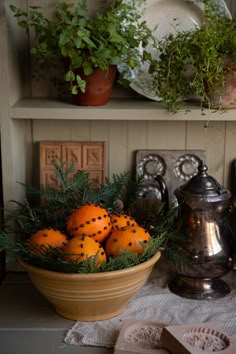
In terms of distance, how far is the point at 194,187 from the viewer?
1117 mm

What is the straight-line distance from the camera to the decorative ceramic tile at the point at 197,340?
0.90 metres

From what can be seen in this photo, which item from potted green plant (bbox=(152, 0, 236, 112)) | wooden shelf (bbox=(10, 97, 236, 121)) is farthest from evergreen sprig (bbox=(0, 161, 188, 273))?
potted green plant (bbox=(152, 0, 236, 112))

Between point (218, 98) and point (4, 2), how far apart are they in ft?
1.56

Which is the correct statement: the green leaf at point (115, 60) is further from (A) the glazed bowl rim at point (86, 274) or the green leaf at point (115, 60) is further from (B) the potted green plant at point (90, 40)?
(A) the glazed bowl rim at point (86, 274)

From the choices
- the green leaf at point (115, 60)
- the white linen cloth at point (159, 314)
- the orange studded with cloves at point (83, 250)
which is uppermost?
the green leaf at point (115, 60)

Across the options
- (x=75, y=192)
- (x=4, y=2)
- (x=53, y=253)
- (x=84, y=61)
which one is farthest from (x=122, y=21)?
(x=53, y=253)

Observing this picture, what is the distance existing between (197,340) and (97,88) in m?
0.54

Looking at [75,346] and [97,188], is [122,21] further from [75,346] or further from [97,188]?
[75,346]

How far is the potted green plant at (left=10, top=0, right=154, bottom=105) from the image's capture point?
1114mm

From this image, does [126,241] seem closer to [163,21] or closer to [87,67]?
[87,67]

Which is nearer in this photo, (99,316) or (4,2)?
(99,316)

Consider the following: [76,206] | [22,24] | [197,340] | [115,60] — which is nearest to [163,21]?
[115,60]

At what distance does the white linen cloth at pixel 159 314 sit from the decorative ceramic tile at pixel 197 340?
0.09 feet

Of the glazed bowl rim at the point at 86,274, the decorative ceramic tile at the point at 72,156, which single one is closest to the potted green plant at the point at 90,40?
the decorative ceramic tile at the point at 72,156
